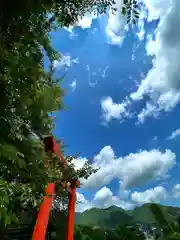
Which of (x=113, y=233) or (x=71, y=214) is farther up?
(x=113, y=233)

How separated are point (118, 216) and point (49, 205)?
95631mm

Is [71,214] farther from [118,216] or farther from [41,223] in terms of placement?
[118,216]

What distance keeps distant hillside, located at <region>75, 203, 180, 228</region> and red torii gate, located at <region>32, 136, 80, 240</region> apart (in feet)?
18.9

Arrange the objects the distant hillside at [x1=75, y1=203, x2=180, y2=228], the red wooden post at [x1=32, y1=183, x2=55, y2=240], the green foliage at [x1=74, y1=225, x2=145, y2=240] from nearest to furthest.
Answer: the red wooden post at [x1=32, y1=183, x2=55, y2=240]
the green foliage at [x1=74, y1=225, x2=145, y2=240]
the distant hillside at [x1=75, y1=203, x2=180, y2=228]

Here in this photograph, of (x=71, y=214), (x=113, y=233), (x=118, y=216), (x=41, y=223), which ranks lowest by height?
(x=41, y=223)

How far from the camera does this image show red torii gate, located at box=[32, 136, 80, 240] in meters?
4.66

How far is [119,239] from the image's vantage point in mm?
18953

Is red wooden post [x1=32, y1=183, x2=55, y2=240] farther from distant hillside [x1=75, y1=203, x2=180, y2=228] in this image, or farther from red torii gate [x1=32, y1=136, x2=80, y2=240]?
distant hillside [x1=75, y1=203, x2=180, y2=228]

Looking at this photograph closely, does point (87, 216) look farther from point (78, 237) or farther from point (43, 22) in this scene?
point (43, 22)

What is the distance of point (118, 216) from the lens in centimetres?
9506

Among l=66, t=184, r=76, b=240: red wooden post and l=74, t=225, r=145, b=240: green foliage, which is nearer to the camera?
l=66, t=184, r=76, b=240: red wooden post

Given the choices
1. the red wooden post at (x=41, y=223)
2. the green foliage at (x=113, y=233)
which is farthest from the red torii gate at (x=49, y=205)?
the green foliage at (x=113, y=233)

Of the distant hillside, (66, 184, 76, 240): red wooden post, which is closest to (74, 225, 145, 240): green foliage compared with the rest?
the distant hillside

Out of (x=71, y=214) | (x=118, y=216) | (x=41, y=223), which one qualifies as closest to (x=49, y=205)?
(x=41, y=223)
